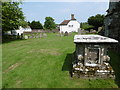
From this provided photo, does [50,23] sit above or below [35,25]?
above

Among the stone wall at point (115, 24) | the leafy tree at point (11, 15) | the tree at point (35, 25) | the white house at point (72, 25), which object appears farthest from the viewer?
the tree at point (35, 25)

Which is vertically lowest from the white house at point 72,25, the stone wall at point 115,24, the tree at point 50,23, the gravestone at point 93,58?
the gravestone at point 93,58

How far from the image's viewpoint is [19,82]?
5.88 m

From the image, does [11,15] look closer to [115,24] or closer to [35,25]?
[115,24]

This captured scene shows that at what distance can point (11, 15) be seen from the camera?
20125 mm

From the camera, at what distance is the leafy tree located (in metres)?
19.2

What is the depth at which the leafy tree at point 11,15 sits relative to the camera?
19.2 metres

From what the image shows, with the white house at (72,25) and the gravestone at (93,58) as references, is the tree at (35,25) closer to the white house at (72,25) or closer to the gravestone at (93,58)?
the white house at (72,25)

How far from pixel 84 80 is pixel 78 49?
1.86 metres

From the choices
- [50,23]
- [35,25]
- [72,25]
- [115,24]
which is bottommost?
[115,24]

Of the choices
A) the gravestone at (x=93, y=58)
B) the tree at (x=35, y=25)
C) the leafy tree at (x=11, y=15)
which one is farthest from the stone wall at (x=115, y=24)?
the tree at (x=35, y=25)

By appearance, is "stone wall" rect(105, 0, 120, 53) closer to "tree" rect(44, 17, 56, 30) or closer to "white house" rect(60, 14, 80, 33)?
"white house" rect(60, 14, 80, 33)

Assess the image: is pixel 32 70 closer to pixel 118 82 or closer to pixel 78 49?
pixel 78 49

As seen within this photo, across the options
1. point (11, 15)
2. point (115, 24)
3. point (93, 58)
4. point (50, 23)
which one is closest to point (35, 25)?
point (50, 23)
